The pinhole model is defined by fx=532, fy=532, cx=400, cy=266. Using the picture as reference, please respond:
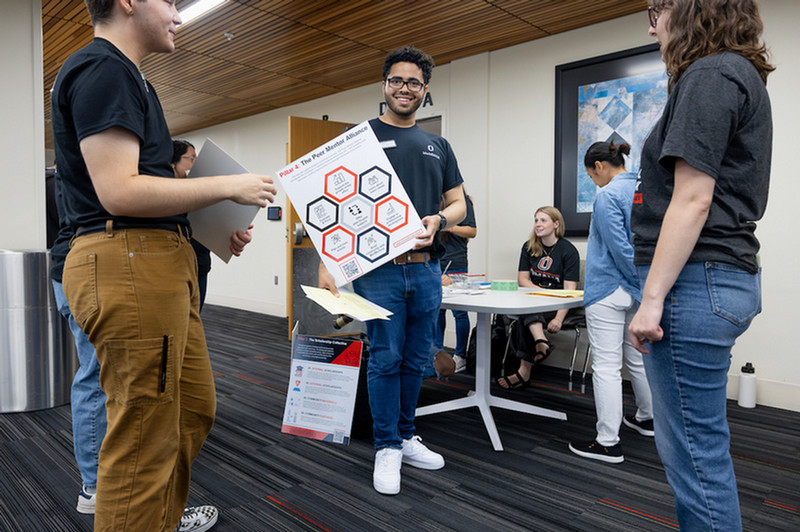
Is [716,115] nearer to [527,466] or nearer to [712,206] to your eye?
[712,206]

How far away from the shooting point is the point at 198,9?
3.84m

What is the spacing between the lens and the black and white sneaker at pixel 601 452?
2.40 m

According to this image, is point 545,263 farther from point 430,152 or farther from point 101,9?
point 101,9

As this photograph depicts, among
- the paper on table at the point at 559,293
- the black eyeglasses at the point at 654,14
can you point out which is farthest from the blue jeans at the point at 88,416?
the paper on table at the point at 559,293

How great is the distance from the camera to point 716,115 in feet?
3.29

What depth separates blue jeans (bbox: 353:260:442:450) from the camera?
204cm

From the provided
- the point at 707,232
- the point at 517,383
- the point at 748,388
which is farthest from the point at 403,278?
the point at 748,388

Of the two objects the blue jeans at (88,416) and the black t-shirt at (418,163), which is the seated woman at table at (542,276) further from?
the blue jeans at (88,416)

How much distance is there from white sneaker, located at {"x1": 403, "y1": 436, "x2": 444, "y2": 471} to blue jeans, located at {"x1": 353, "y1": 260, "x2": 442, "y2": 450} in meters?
0.14

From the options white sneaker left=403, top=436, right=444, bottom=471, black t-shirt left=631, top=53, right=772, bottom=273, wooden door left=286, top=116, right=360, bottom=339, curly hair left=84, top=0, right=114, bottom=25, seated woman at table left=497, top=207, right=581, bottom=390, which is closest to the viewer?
black t-shirt left=631, top=53, right=772, bottom=273

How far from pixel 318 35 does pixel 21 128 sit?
221 centimetres

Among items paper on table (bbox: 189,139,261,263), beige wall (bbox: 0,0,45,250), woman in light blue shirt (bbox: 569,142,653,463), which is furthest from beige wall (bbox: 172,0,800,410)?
paper on table (bbox: 189,139,261,263)

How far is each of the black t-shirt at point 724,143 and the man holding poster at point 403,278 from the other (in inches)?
39.7

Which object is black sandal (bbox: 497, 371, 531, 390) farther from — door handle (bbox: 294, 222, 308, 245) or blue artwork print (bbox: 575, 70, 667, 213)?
door handle (bbox: 294, 222, 308, 245)
